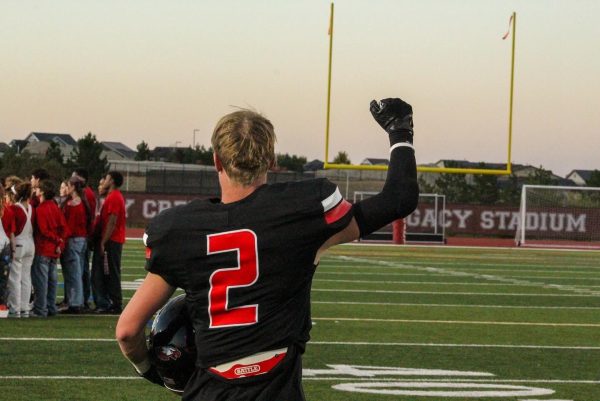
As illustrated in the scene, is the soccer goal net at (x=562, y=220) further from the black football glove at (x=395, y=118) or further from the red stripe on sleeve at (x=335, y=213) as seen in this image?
the red stripe on sleeve at (x=335, y=213)

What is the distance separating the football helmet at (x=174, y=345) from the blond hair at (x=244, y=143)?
1.45 ft

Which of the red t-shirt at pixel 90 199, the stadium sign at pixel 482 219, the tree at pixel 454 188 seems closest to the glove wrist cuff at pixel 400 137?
the red t-shirt at pixel 90 199

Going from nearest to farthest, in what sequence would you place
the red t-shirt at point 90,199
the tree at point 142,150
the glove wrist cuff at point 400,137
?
1. the glove wrist cuff at point 400,137
2. the red t-shirt at point 90,199
3. the tree at point 142,150

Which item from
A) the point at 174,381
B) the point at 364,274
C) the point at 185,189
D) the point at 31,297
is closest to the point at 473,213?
the point at 185,189

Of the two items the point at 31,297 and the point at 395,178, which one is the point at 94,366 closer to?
the point at 31,297

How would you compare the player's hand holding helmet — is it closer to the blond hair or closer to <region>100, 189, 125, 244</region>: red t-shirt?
the blond hair

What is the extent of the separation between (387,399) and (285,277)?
4.42 meters

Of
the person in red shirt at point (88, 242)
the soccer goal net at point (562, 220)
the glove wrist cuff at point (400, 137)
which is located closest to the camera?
the glove wrist cuff at point (400, 137)

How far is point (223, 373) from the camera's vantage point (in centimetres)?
334

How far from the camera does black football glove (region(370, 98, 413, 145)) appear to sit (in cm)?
351

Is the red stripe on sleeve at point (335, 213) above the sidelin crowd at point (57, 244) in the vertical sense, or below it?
above

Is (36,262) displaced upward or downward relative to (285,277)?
downward

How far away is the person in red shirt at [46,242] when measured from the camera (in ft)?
38.5

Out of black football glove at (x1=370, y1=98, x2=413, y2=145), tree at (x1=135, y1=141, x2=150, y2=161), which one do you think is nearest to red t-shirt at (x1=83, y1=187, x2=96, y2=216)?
black football glove at (x1=370, y1=98, x2=413, y2=145)
